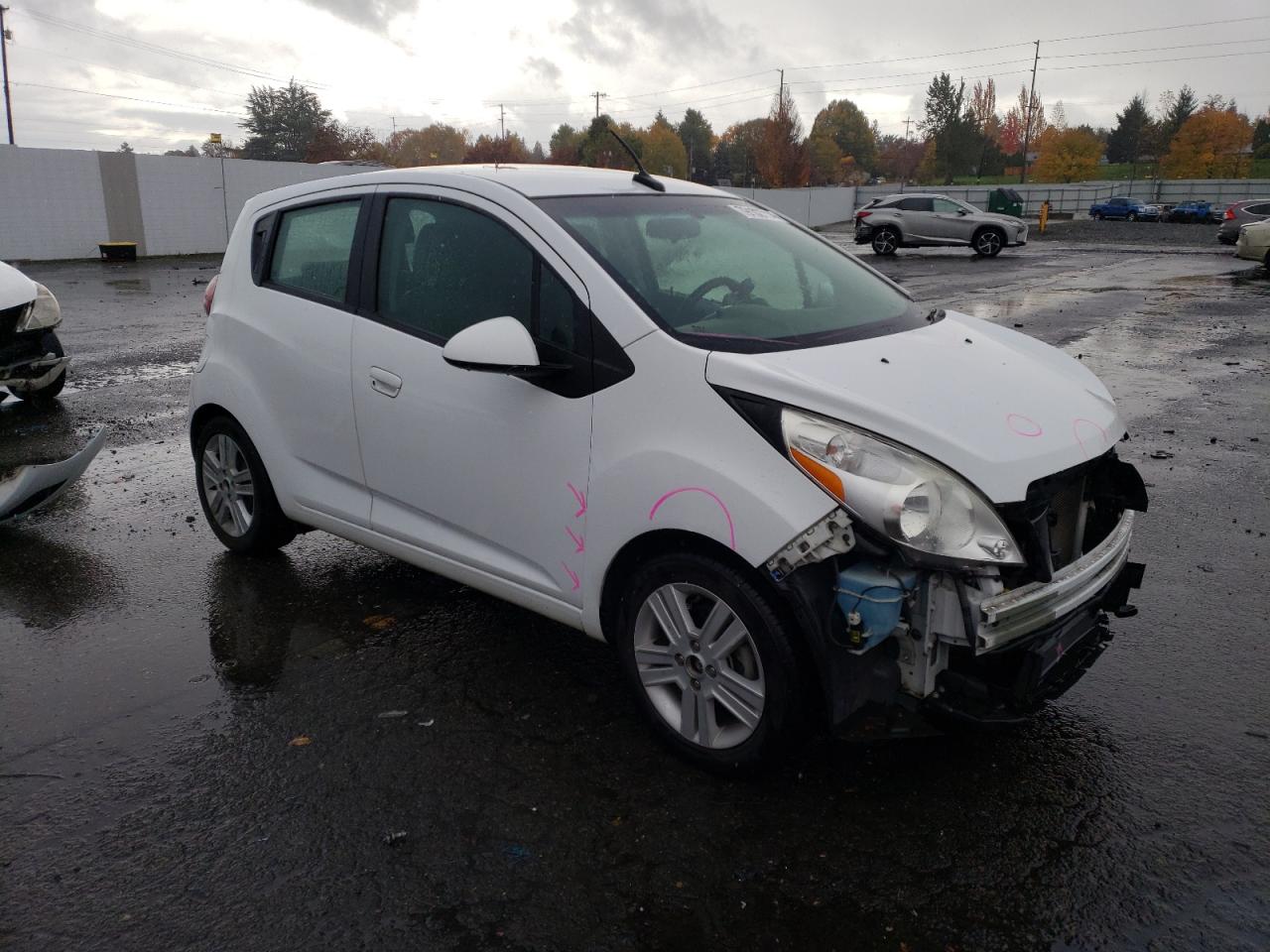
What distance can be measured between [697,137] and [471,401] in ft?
457

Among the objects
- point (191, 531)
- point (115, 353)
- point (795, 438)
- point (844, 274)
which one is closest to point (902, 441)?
point (795, 438)

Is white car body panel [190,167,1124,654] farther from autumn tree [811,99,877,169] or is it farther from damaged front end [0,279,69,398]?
autumn tree [811,99,877,169]

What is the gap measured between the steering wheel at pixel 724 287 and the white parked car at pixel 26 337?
23.1 feet

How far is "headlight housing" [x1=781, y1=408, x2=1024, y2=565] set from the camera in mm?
2676

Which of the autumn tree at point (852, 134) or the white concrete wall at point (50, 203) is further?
the autumn tree at point (852, 134)

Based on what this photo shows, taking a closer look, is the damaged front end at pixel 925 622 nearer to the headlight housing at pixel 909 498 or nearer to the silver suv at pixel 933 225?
the headlight housing at pixel 909 498

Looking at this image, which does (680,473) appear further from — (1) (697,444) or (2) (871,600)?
(2) (871,600)

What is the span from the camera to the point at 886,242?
30.4 metres

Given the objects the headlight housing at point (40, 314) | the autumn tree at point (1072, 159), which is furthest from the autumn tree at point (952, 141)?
the headlight housing at point (40, 314)

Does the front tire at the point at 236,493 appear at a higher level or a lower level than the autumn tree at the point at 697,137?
lower

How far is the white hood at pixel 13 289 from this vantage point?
323 inches

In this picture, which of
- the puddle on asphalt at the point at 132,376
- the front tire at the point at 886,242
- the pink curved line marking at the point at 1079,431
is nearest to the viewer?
the pink curved line marking at the point at 1079,431

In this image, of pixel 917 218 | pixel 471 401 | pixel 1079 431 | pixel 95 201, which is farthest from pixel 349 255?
pixel 95 201

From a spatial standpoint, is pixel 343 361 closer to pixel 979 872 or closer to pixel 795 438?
pixel 795 438
